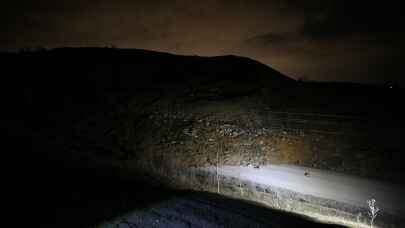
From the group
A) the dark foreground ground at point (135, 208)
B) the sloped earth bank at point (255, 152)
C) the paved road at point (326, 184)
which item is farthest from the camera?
the sloped earth bank at point (255, 152)

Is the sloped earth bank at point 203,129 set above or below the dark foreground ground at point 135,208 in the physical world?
above

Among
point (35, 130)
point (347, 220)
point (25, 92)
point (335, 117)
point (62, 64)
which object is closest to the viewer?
point (347, 220)

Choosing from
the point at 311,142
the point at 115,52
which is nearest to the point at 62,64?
the point at 115,52

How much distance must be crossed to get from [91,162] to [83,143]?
2.60m

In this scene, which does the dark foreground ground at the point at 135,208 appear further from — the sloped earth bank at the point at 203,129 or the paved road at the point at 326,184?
the paved road at the point at 326,184

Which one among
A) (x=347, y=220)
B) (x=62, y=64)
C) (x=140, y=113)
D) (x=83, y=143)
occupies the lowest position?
(x=347, y=220)

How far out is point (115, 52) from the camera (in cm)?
2888

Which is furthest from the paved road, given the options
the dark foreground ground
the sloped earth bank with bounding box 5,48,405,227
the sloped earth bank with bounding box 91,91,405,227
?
the dark foreground ground

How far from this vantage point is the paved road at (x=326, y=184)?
23.6 ft

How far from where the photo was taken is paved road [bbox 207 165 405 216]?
7180mm

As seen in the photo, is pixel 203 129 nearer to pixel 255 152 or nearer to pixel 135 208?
pixel 255 152

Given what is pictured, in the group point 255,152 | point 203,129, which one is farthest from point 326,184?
point 203,129

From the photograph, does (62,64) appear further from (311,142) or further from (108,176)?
(311,142)

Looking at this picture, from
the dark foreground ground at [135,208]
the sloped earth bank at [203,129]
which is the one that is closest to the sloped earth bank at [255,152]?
the sloped earth bank at [203,129]
